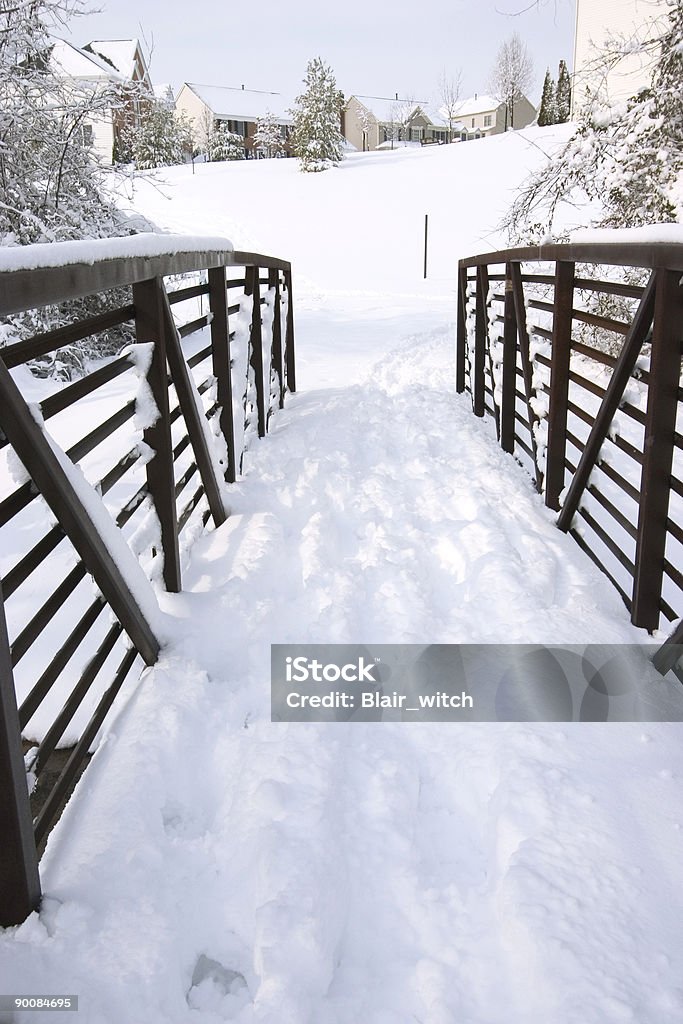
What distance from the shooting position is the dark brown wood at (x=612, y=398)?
2.83 meters

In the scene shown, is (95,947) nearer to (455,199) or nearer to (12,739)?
(12,739)

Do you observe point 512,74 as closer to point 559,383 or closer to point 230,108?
point 230,108

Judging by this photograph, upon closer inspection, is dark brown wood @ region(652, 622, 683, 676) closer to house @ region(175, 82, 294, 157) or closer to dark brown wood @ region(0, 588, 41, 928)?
dark brown wood @ region(0, 588, 41, 928)

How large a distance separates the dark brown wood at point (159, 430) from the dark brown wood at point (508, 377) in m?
2.98

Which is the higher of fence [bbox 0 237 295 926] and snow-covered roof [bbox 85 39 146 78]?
snow-covered roof [bbox 85 39 146 78]

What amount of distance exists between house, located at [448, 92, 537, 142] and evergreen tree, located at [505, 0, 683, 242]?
70.3m

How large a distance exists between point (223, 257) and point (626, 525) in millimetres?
2346

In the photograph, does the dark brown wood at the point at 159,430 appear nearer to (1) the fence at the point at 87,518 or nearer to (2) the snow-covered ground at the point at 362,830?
(1) the fence at the point at 87,518

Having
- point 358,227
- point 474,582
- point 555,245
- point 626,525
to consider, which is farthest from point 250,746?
point 358,227

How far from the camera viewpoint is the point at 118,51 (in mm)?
53312

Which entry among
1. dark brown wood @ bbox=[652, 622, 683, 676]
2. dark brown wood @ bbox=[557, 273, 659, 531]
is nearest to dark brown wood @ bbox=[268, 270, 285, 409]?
dark brown wood @ bbox=[557, 273, 659, 531]

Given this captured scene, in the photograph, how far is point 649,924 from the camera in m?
1.64

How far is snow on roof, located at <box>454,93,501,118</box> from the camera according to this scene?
250 feet

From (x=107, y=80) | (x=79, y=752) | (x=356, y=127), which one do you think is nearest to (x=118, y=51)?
(x=356, y=127)
